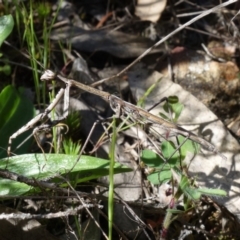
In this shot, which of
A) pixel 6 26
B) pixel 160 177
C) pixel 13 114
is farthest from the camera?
pixel 13 114

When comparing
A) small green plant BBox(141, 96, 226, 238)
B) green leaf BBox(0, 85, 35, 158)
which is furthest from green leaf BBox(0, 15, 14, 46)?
small green plant BBox(141, 96, 226, 238)

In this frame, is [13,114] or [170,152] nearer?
[170,152]

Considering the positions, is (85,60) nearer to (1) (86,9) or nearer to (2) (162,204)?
(1) (86,9)

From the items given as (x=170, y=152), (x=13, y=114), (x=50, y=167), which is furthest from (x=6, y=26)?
(x=170, y=152)

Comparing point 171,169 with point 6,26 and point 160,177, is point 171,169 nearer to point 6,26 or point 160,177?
point 160,177

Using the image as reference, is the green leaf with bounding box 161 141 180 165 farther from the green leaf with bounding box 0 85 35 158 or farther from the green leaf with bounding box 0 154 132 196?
the green leaf with bounding box 0 85 35 158

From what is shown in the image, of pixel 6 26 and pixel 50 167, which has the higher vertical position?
pixel 6 26
